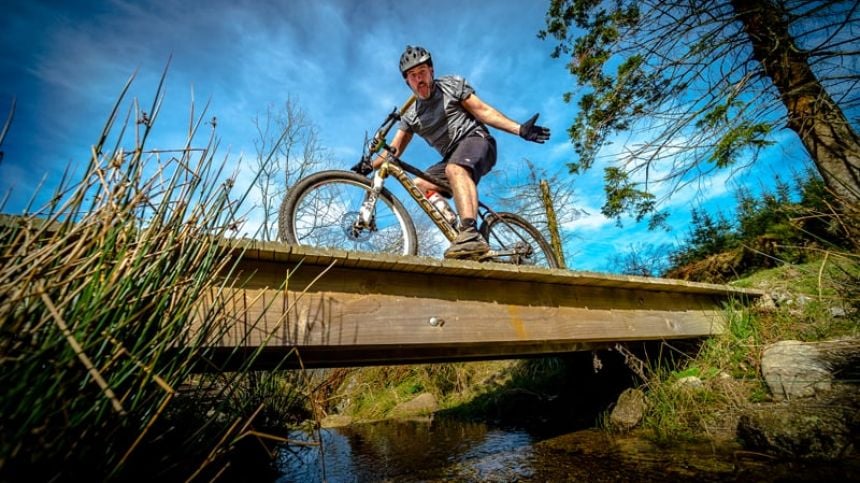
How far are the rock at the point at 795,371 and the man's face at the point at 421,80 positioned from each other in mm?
3651

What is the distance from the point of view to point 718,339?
3.69 metres

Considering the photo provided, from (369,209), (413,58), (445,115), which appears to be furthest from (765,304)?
(413,58)

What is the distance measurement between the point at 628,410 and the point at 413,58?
3835mm

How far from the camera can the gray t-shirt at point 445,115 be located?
11.9 ft

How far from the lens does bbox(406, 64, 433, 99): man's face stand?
3.56 m

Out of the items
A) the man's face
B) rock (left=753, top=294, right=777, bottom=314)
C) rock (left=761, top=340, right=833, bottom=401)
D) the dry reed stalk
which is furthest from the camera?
rock (left=753, top=294, right=777, bottom=314)

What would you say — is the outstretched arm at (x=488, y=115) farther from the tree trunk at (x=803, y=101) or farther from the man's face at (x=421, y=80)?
the tree trunk at (x=803, y=101)

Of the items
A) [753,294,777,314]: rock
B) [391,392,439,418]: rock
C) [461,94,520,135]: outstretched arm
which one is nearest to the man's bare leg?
[461,94,520,135]: outstretched arm

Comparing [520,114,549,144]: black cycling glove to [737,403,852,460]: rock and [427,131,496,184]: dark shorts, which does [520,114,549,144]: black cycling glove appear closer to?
[427,131,496,184]: dark shorts

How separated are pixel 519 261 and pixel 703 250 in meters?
6.07

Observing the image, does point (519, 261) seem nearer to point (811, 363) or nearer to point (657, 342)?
point (657, 342)

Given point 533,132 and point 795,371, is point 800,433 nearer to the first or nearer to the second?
point 795,371

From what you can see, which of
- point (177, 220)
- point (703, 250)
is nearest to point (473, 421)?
Answer: point (177, 220)

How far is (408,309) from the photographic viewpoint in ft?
6.79
